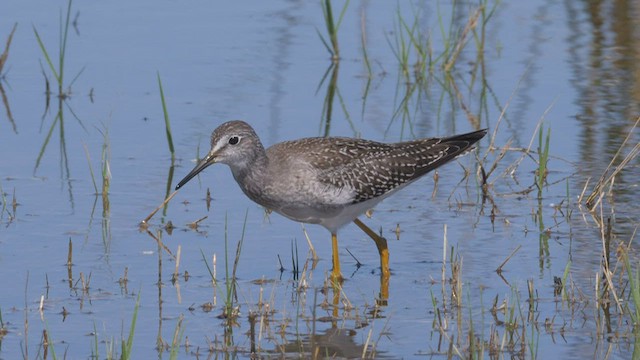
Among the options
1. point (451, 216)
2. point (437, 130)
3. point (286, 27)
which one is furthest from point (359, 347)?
point (286, 27)

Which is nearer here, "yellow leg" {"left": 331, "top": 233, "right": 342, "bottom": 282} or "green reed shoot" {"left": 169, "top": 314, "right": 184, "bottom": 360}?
"green reed shoot" {"left": 169, "top": 314, "right": 184, "bottom": 360}

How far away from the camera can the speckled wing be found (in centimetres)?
1038

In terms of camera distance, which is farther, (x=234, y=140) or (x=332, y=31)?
(x=332, y=31)

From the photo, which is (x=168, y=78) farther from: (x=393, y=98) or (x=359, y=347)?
(x=359, y=347)

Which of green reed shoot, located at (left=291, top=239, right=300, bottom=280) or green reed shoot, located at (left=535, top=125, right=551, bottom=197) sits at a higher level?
green reed shoot, located at (left=535, top=125, right=551, bottom=197)

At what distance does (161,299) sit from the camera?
30.3 ft

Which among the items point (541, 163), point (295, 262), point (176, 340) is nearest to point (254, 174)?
point (295, 262)

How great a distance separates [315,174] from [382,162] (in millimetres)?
750

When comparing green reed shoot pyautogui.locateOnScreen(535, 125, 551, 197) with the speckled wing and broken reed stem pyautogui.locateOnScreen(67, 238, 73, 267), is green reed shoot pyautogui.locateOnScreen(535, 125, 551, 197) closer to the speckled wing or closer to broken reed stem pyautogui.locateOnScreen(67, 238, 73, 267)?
the speckled wing

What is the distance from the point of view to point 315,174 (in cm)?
1021

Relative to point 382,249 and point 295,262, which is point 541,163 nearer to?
point 382,249

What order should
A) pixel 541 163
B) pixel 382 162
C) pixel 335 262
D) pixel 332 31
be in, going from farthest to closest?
pixel 332 31
pixel 541 163
pixel 382 162
pixel 335 262

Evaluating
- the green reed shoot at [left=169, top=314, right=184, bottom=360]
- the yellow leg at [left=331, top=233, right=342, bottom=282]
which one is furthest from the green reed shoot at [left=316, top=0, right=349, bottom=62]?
the green reed shoot at [left=169, top=314, right=184, bottom=360]

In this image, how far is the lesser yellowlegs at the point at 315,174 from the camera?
33.0 ft
